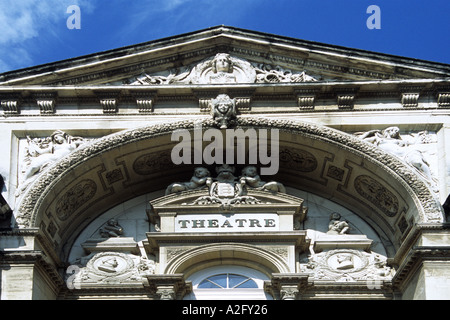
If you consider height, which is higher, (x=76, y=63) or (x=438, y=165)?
(x=76, y=63)

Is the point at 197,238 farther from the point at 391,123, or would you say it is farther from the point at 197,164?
the point at 391,123

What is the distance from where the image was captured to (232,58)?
25.4m

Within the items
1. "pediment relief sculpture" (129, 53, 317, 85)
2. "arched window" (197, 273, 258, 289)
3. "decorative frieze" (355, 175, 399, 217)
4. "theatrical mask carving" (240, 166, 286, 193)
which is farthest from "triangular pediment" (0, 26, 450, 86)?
"arched window" (197, 273, 258, 289)

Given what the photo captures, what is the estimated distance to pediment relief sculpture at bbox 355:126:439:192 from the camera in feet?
76.6

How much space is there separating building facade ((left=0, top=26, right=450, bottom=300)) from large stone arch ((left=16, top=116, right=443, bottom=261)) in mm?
36

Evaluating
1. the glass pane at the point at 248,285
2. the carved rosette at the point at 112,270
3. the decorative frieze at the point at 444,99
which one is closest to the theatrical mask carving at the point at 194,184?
the carved rosette at the point at 112,270

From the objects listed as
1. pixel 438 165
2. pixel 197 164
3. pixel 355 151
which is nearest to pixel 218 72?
pixel 197 164

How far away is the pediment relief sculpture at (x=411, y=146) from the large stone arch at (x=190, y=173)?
0.70ft

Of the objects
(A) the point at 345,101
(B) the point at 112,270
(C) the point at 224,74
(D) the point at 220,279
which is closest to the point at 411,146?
(A) the point at 345,101

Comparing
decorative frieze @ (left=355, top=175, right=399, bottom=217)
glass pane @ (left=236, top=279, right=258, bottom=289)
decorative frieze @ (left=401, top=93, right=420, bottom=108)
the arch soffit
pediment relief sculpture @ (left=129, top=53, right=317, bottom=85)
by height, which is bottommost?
glass pane @ (left=236, top=279, right=258, bottom=289)

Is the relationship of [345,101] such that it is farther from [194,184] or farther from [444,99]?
[194,184]

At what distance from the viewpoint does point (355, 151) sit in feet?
78.2

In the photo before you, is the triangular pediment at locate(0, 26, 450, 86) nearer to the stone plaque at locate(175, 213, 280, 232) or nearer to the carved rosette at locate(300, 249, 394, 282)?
the stone plaque at locate(175, 213, 280, 232)
